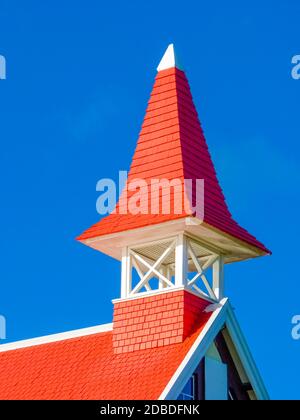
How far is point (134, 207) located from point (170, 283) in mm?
2205

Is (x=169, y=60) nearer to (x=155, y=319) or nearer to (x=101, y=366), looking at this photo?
(x=155, y=319)

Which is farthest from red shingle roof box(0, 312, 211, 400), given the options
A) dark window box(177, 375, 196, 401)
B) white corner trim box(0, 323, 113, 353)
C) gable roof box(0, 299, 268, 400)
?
dark window box(177, 375, 196, 401)

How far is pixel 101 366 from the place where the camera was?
41.8 meters

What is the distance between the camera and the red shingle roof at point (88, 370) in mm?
39844

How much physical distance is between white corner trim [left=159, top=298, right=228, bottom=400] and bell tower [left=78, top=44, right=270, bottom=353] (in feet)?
1.67

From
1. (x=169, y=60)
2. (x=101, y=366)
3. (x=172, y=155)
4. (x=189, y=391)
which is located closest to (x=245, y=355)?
(x=189, y=391)

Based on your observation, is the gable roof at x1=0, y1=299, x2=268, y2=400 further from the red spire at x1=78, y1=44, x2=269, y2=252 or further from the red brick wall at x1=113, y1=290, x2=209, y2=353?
the red spire at x1=78, y1=44, x2=269, y2=252

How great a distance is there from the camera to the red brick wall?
41156 millimetres

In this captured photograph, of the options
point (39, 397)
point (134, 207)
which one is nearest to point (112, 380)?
point (39, 397)

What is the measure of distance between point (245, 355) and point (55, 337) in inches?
206

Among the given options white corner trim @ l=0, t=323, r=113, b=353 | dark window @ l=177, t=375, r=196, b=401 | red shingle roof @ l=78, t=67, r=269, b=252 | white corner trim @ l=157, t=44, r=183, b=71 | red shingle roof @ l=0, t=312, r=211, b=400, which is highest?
white corner trim @ l=157, t=44, r=183, b=71

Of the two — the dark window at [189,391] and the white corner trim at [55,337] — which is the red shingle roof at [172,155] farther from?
the dark window at [189,391]

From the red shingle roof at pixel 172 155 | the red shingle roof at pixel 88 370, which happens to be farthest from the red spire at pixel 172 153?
the red shingle roof at pixel 88 370
